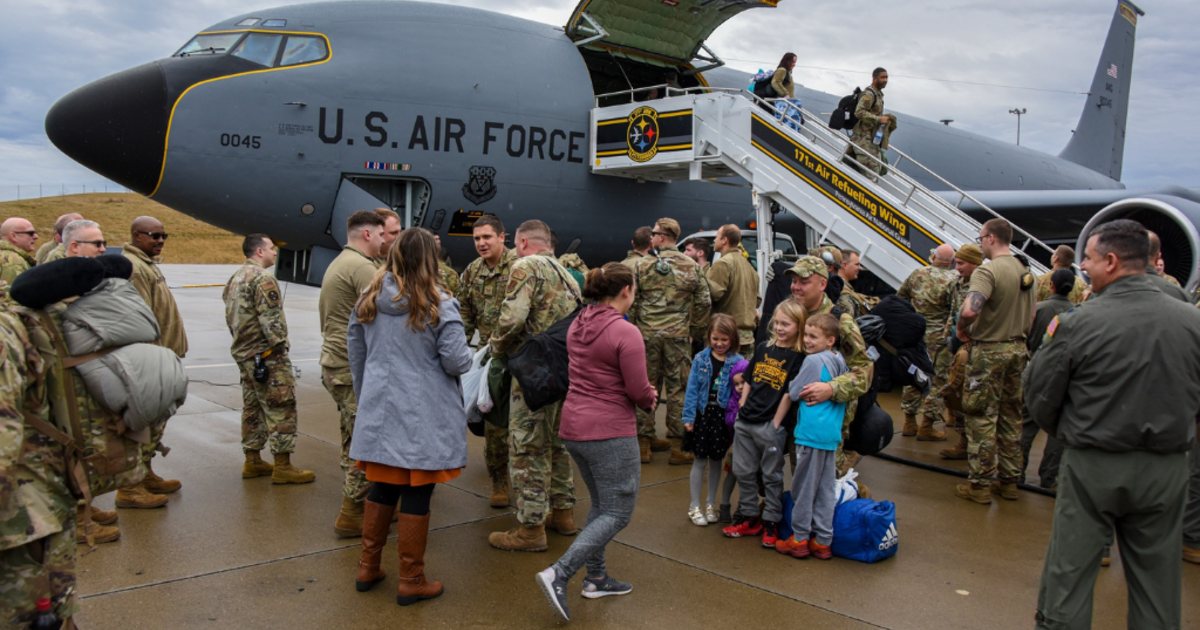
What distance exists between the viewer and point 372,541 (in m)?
3.74

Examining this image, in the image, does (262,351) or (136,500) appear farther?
(262,351)

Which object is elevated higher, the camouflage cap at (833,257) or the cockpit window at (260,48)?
the cockpit window at (260,48)

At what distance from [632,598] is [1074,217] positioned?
12.4m

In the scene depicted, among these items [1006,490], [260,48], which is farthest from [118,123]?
[1006,490]

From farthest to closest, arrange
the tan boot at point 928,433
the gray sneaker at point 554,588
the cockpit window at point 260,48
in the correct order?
1. the cockpit window at point 260,48
2. the tan boot at point 928,433
3. the gray sneaker at point 554,588

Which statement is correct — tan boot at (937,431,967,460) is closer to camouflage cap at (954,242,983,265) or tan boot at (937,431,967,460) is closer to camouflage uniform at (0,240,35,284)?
camouflage cap at (954,242,983,265)

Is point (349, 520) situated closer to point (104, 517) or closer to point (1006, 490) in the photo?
point (104, 517)

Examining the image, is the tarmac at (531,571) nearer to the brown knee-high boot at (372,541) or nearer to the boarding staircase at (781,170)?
the brown knee-high boot at (372,541)

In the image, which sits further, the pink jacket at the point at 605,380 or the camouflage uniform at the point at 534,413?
the camouflage uniform at the point at 534,413

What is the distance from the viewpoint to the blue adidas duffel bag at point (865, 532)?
4344 mm

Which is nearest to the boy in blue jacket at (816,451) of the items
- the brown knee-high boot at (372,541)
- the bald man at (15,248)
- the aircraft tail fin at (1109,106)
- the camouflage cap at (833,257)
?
the brown knee-high boot at (372,541)

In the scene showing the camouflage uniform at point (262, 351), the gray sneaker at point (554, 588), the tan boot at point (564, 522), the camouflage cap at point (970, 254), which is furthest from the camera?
the camouflage cap at point (970, 254)

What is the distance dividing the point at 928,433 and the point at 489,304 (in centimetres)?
472

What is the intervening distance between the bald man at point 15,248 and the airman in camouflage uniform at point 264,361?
1310 mm
